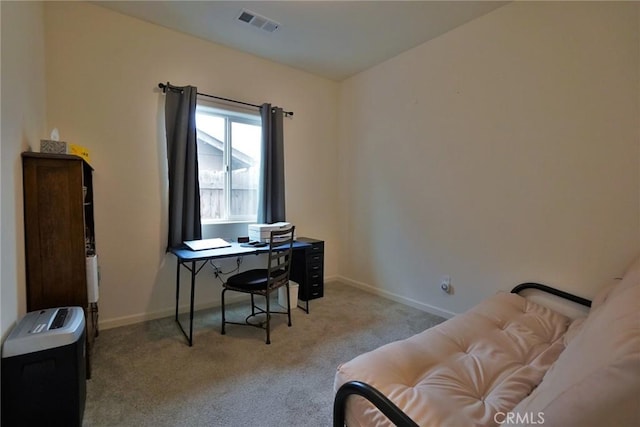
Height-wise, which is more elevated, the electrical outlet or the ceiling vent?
the ceiling vent

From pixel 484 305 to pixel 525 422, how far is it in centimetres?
141

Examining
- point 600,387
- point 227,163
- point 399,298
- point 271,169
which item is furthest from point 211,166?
point 600,387

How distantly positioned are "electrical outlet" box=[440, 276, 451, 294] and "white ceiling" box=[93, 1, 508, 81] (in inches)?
94.5

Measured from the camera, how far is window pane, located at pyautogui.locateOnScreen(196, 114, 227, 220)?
10.5 ft

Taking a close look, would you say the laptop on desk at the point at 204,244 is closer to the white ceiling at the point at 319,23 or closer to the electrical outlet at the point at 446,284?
the white ceiling at the point at 319,23

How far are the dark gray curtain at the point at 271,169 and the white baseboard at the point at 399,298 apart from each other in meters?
1.32

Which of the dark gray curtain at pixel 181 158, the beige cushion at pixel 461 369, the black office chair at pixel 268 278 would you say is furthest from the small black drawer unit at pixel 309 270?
the beige cushion at pixel 461 369

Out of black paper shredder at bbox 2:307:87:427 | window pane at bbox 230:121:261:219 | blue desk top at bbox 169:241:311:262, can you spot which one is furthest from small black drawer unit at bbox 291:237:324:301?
black paper shredder at bbox 2:307:87:427

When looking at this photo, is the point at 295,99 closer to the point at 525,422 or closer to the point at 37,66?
the point at 37,66

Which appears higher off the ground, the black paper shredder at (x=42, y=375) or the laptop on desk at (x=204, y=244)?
the laptop on desk at (x=204, y=244)

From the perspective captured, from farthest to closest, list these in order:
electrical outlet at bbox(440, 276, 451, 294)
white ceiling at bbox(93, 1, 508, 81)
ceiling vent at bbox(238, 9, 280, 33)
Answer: electrical outlet at bbox(440, 276, 451, 294), ceiling vent at bbox(238, 9, 280, 33), white ceiling at bbox(93, 1, 508, 81)

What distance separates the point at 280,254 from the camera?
2.77 m

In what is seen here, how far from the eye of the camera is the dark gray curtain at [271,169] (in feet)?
11.3

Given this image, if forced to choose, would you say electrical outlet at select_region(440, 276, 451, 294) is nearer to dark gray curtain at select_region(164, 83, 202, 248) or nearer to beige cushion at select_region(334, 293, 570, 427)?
beige cushion at select_region(334, 293, 570, 427)
